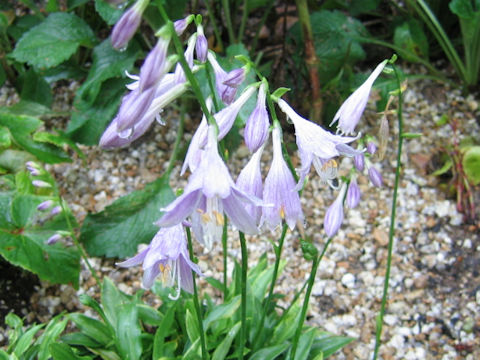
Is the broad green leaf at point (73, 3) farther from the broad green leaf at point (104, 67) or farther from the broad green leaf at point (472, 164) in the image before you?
the broad green leaf at point (472, 164)

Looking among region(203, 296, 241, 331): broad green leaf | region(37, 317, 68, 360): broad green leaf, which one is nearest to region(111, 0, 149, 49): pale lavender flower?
region(203, 296, 241, 331): broad green leaf

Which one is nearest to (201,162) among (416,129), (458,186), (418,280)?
(418,280)

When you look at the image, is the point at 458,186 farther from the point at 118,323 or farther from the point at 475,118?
the point at 118,323

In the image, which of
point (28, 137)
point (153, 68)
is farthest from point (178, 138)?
point (153, 68)

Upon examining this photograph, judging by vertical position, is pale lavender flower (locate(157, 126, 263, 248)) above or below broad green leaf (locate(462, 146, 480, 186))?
above

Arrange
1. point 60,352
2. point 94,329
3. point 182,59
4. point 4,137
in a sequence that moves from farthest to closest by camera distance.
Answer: point 4,137 < point 94,329 < point 60,352 < point 182,59

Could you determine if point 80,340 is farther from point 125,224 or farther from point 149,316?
point 125,224

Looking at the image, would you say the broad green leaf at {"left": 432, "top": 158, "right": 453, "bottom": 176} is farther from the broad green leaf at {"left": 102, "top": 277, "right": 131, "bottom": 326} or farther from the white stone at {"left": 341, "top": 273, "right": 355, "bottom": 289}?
the broad green leaf at {"left": 102, "top": 277, "right": 131, "bottom": 326}

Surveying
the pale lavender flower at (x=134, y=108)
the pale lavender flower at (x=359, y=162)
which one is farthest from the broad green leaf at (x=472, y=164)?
the pale lavender flower at (x=134, y=108)
